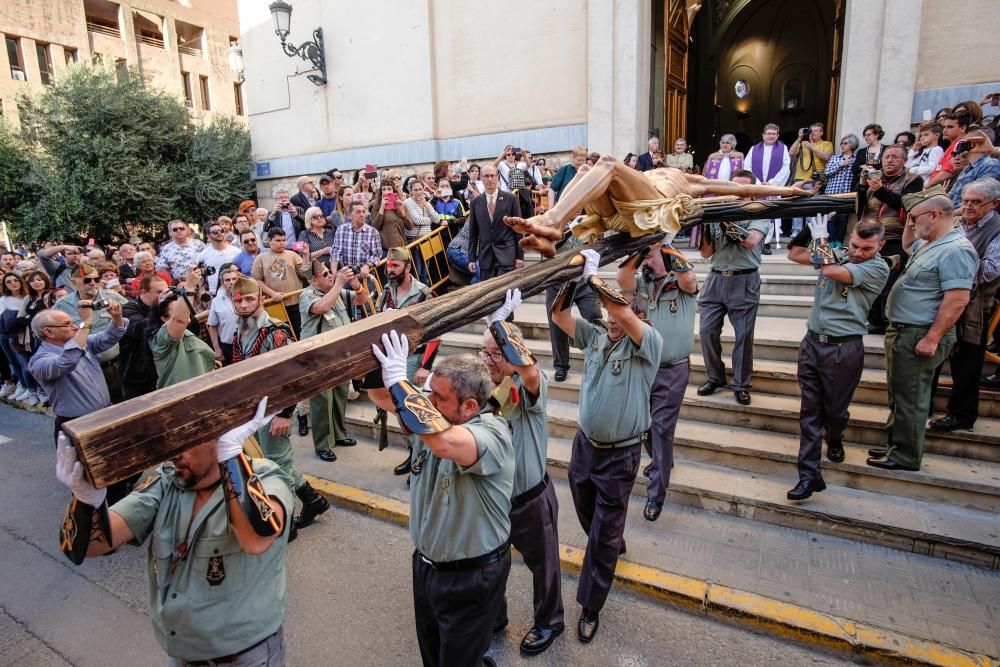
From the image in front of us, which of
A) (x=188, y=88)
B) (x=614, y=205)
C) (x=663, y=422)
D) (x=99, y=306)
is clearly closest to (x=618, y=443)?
(x=663, y=422)

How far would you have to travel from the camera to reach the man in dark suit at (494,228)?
7.07 m

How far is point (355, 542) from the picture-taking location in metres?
4.65

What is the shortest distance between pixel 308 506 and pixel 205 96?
29.5 m

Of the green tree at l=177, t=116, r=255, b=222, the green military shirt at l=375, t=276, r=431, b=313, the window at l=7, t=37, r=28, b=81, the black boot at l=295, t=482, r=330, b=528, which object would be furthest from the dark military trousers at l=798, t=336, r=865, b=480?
the window at l=7, t=37, r=28, b=81

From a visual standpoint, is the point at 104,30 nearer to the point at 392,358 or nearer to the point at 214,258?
the point at 214,258

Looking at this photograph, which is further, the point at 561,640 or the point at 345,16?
the point at 345,16

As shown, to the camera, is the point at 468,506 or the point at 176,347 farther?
the point at 176,347

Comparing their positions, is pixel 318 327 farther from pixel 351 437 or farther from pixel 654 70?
pixel 654 70

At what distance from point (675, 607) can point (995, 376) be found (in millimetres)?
3873

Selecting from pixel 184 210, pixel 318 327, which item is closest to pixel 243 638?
pixel 318 327

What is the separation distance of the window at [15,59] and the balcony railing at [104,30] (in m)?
3.22

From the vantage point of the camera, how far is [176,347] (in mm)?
4684

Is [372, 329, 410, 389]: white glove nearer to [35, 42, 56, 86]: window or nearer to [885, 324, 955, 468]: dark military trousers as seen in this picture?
[885, 324, 955, 468]: dark military trousers

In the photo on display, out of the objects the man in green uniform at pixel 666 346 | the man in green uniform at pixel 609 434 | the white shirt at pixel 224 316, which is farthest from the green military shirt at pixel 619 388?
the white shirt at pixel 224 316
